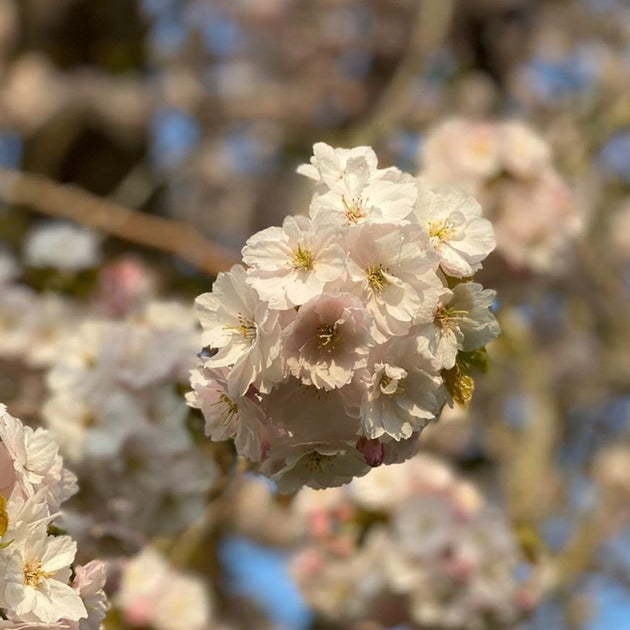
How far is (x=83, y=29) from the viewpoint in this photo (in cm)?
534

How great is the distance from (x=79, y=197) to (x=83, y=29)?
2492 millimetres

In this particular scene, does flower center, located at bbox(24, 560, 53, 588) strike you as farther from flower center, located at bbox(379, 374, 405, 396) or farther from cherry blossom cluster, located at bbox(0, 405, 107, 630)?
flower center, located at bbox(379, 374, 405, 396)

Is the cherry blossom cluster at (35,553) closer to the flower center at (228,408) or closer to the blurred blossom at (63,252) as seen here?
the flower center at (228,408)

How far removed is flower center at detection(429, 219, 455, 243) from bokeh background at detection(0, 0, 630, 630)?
719 millimetres

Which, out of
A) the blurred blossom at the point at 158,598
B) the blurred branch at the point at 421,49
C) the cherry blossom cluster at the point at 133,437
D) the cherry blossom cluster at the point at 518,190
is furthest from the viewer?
the blurred branch at the point at 421,49

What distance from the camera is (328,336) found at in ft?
3.38

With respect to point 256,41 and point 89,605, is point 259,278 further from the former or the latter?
point 256,41

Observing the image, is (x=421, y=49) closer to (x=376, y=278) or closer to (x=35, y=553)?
(x=376, y=278)

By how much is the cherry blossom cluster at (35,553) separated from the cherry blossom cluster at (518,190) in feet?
5.30

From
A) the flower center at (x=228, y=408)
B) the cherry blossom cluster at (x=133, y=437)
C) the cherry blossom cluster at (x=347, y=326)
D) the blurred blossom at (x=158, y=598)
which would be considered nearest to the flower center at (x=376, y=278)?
the cherry blossom cluster at (x=347, y=326)

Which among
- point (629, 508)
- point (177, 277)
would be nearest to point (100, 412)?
point (177, 277)

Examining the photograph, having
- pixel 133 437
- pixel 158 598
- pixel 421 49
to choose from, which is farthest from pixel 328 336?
pixel 421 49

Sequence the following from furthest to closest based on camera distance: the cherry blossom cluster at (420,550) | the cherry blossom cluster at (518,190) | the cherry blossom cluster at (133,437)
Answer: the cherry blossom cluster at (518,190)
the cherry blossom cluster at (420,550)
the cherry blossom cluster at (133,437)

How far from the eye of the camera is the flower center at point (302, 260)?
3.39 ft
